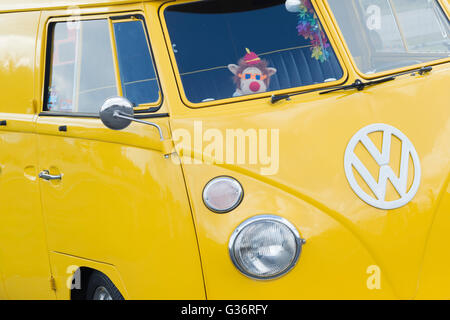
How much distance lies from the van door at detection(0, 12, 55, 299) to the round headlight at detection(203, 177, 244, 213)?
1.38m

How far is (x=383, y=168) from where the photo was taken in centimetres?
298

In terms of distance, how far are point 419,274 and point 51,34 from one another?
8.81ft

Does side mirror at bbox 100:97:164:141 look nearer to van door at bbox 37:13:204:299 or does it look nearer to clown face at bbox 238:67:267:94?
van door at bbox 37:13:204:299

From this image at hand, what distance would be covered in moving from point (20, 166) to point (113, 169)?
38.6 inches

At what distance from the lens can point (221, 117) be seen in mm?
3176

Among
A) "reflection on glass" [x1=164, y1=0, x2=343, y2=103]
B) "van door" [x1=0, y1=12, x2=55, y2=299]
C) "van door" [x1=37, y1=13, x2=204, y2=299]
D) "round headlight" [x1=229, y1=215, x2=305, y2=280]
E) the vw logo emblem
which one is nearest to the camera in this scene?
"round headlight" [x1=229, y1=215, x2=305, y2=280]

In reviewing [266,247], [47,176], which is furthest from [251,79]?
[47,176]

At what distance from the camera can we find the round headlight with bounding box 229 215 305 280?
9.21 feet

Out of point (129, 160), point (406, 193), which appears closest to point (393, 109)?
point (406, 193)

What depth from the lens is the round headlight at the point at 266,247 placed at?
2807mm

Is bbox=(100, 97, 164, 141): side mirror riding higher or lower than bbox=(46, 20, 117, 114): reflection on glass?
lower

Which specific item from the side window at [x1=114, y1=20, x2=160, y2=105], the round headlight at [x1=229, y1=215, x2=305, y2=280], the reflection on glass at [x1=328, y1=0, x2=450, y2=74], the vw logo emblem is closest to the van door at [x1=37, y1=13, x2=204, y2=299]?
the side window at [x1=114, y1=20, x2=160, y2=105]
